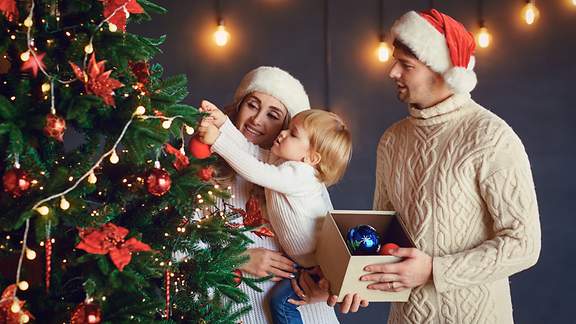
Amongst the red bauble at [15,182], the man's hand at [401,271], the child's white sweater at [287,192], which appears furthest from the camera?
the child's white sweater at [287,192]

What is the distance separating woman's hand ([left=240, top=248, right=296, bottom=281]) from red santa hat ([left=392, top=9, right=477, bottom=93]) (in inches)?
29.0

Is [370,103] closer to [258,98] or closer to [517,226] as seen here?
[258,98]

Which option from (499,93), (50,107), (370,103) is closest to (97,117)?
(50,107)

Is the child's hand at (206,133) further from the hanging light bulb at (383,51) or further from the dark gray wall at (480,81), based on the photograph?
the hanging light bulb at (383,51)

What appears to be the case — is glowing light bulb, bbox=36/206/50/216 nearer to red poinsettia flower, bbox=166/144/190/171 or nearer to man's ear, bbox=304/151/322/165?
red poinsettia flower, bbox=166/144/190/171

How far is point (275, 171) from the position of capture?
2006 mm

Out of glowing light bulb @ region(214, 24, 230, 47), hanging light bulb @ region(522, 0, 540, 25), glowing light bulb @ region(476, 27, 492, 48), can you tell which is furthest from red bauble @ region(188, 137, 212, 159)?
hanging light bulb @ region(522, 0, 540, 25)

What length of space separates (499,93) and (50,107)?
390 centimetres

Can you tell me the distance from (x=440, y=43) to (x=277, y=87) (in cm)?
57

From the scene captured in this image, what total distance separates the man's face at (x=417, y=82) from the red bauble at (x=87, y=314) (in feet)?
3.71

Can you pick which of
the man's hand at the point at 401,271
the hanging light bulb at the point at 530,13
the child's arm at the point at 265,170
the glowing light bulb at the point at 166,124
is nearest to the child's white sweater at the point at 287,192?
the child's arm at the point at 265,170

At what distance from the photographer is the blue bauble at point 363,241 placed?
75.5 inches

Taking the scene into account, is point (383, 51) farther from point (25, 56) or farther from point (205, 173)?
point (25, 56)

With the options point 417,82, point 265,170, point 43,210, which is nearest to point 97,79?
point 43,210
